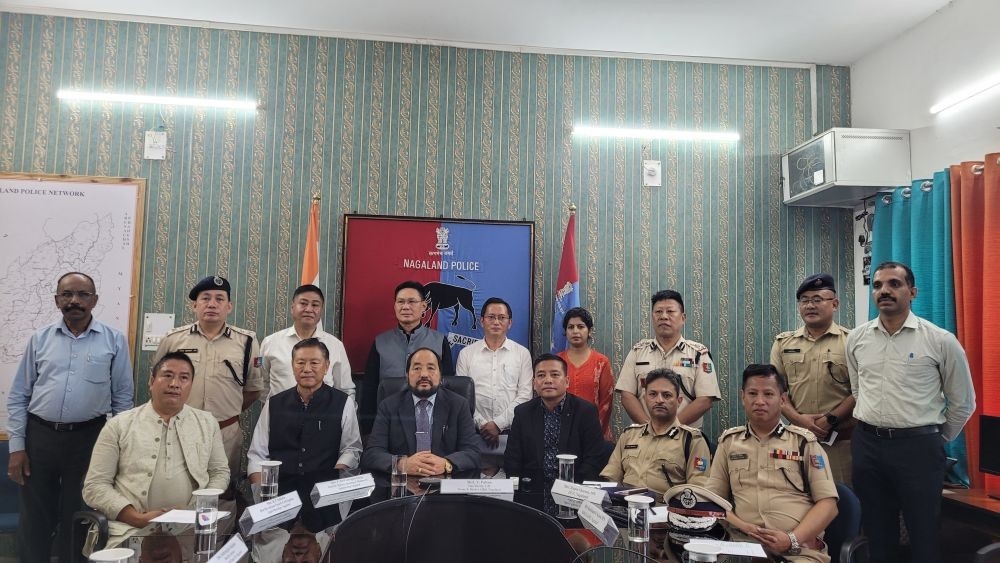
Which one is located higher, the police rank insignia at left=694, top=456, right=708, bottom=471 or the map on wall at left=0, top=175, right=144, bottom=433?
the map on wall at left=0, top=175, right=144, bottom=433

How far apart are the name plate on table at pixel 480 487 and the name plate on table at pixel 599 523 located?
0.35m

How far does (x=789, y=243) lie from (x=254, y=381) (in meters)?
4.14

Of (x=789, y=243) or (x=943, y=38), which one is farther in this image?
(x=789, y=243)

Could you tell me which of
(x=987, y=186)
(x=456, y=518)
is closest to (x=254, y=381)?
(x=456, y=518)

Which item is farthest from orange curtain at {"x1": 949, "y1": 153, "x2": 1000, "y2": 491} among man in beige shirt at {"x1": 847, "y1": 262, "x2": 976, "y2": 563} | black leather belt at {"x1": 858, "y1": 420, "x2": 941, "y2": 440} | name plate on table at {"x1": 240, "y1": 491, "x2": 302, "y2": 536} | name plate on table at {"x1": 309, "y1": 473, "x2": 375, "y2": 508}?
name plate on table at {"x1": 240, "y1": 491, "x2": 302, "y2": 536}

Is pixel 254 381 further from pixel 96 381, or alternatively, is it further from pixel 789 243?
pixel 789 243

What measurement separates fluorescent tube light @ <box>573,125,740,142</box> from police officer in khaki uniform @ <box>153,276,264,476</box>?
2.90 metres

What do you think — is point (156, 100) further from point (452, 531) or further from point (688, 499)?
point (688, 499)

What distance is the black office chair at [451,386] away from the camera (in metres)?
3.87

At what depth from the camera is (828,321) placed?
13.1 feet

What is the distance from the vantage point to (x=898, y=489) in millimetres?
3422

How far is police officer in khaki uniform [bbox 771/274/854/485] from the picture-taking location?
3.86 m

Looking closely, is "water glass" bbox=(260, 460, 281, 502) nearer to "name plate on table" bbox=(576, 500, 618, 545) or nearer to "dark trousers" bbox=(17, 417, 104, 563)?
"name plate on table" bbox=(576, 500, 618, 545)

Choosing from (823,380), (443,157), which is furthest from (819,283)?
(443,157)
